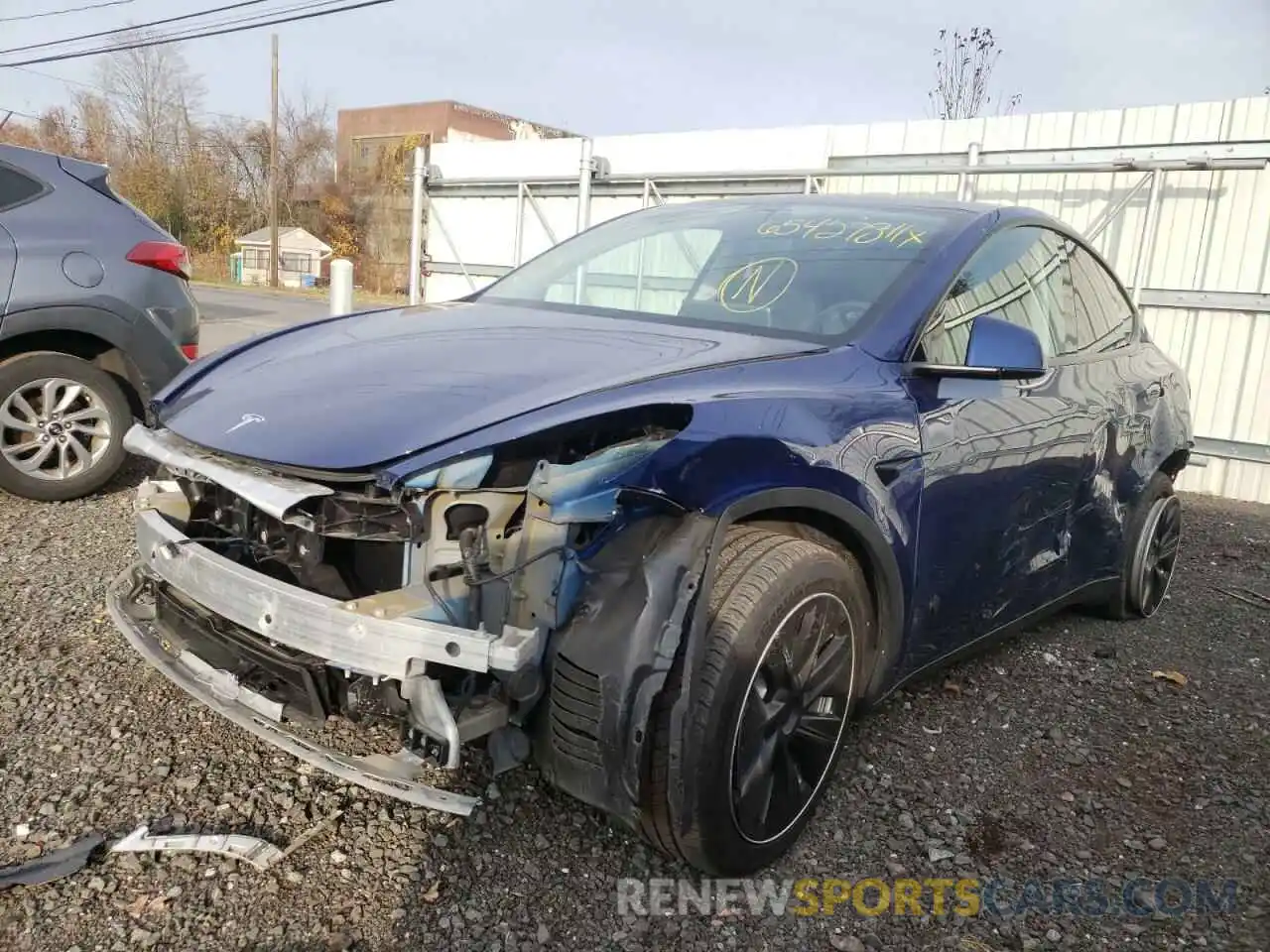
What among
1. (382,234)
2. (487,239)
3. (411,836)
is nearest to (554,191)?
(487,239)

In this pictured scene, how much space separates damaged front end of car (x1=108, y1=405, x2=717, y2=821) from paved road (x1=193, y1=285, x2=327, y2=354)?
10176mm

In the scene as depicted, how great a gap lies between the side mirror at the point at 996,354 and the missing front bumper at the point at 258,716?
5.50 feet

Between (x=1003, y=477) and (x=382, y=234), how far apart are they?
119ft

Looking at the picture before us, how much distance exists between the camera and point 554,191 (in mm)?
11516

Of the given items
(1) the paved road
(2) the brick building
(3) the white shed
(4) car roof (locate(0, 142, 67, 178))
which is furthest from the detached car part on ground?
(2) the brick building

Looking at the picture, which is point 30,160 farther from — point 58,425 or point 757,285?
point 757,285

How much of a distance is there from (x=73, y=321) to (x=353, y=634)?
3.85 m

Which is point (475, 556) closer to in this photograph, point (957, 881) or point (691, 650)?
point (691, 650)

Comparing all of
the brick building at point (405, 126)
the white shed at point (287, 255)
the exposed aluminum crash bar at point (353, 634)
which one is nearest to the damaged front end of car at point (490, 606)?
the exposed aluminum crash bar at point (353, 634)

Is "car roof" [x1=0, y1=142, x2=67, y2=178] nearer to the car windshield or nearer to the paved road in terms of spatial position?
the car windshield

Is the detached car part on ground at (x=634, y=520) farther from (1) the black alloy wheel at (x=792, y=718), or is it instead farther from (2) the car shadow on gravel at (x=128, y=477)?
(2) the car shadow on gravel at (x=128, y=477)

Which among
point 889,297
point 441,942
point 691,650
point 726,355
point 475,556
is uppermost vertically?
point 889,297

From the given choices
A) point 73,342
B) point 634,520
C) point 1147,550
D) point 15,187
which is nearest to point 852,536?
point 634,520

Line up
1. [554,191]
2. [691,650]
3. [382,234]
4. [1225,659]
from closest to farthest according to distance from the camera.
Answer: [691,650], [1225,659], [554,191], [382,234]
